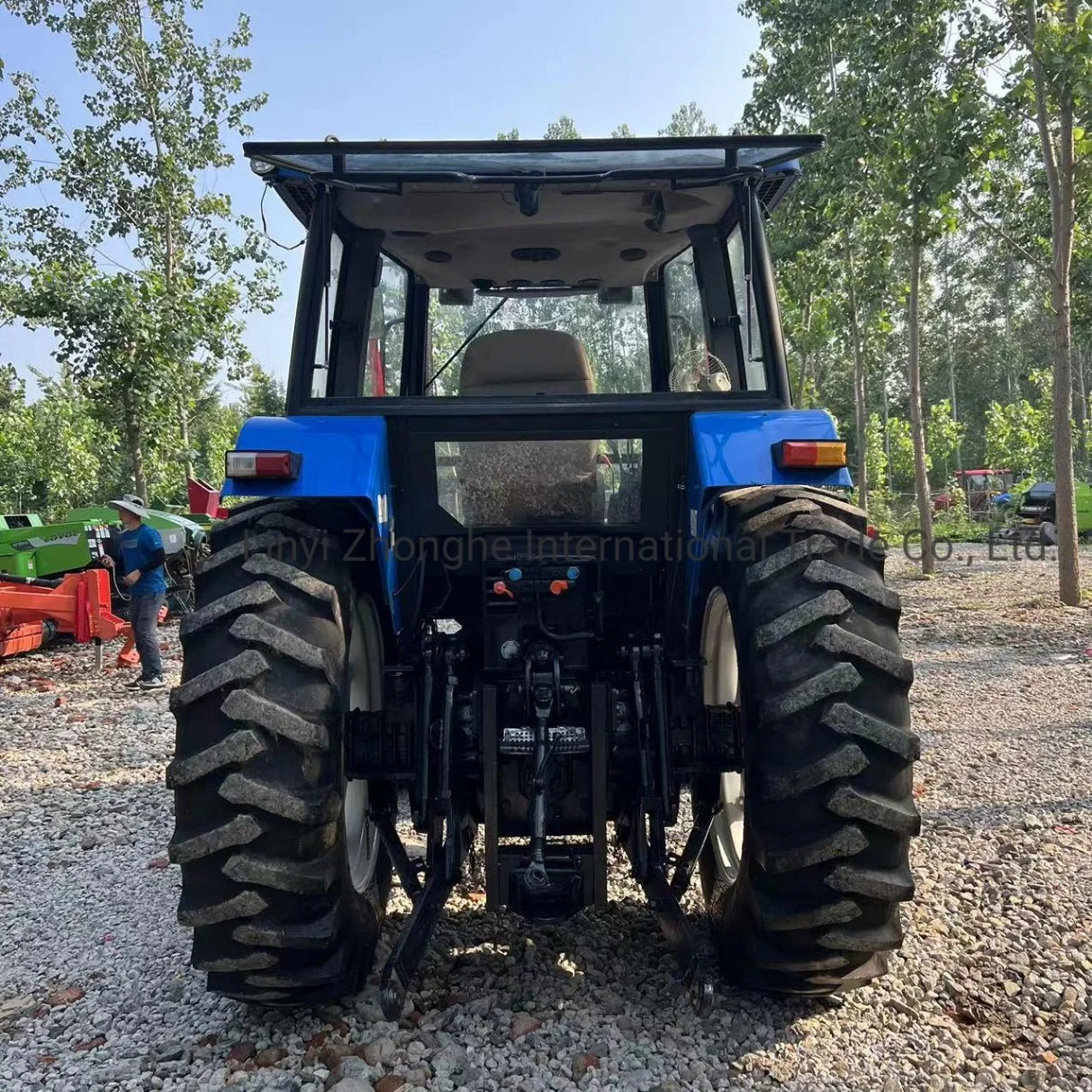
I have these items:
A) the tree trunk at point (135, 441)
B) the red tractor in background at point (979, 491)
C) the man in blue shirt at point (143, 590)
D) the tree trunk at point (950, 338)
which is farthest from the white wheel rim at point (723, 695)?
the tree trunk at point (950, 338)

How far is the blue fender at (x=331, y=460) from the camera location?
8.76ft

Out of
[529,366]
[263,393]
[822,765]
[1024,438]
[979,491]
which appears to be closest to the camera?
[822,765]

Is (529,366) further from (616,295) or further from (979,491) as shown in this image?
(979,491)

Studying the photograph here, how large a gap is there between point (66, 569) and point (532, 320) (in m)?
8.72

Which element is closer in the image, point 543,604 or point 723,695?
point 543,604

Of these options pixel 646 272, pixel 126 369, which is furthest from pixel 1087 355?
pixel 646 272

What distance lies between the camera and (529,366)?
3.56m

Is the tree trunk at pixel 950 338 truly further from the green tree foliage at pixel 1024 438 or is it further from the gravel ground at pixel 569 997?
the gravel ground at pixel 569 997

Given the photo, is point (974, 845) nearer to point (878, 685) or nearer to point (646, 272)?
point (878, 685)

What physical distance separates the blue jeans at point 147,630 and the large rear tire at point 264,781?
595cm

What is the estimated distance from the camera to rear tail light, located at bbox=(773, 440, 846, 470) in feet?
8.68

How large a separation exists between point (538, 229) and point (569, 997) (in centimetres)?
263

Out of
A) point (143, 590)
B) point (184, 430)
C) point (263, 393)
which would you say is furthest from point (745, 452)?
point (263, 393)

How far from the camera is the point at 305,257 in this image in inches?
124
